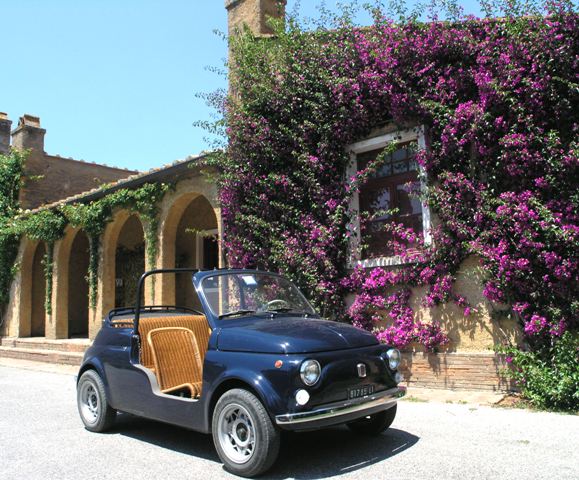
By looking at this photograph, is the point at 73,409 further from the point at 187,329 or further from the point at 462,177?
the point at 462,177

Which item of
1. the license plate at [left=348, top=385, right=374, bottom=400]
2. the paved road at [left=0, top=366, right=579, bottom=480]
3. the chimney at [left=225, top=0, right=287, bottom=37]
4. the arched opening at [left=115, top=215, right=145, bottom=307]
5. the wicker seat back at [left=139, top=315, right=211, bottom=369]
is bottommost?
the paved road at [left=0, top=366, right=579, bottom=480]

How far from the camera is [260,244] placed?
9.96 m

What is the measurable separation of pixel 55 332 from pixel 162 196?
595 centimetres

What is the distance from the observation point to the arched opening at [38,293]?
17.4m

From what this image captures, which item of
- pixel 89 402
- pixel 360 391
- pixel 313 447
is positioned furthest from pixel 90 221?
pixel 360 391

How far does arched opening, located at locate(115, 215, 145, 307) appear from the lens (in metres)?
16.2

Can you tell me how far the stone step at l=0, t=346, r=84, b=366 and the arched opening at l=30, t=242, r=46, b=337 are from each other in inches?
46.2

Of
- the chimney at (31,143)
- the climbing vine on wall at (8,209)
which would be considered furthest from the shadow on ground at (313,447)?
the chimney at (31,143)

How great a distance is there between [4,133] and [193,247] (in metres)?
10.4

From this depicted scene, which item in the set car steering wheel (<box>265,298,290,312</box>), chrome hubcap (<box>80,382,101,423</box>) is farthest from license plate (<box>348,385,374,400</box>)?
chrome hubcap (<box>80,382,101,423</box>)

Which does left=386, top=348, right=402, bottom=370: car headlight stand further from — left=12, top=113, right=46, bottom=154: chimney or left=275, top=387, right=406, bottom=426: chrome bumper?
left=12, top=113, right=46, bottom=154: chimney

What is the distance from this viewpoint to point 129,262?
16.5m

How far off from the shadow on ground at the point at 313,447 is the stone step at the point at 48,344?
26.5ft

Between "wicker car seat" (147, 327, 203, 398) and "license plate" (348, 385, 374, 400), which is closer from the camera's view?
"license plate" (348, 385, 374, 400)
